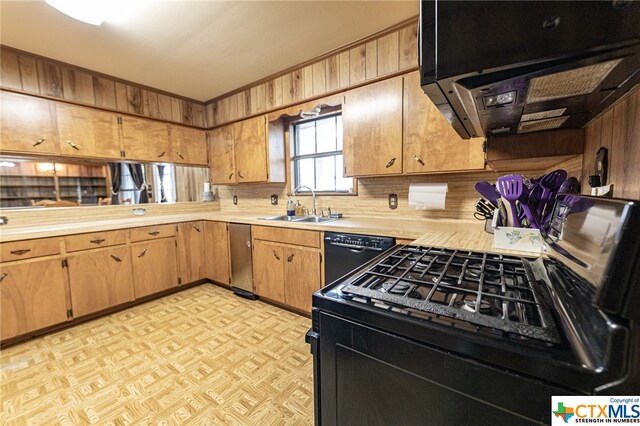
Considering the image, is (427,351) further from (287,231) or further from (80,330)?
(80,330)

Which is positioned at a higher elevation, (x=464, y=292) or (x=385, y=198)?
(x=385, y=198)

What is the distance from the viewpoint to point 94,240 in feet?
7.78

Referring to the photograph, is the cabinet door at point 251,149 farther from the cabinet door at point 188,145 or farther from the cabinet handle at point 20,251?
the cabinet handle at point 20,251

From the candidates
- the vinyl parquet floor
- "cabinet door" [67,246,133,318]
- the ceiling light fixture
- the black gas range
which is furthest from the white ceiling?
the vinyl parquet floor

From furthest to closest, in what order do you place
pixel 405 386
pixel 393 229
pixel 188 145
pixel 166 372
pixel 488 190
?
pixel 188 145
pixel 393 229
pixel 166 372
pixel 488 190
pixel 405 386

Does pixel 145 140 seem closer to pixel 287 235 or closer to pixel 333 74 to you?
pixel 287 235

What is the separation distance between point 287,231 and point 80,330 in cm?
198

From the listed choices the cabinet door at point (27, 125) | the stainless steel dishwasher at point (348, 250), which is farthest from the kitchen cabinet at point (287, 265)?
the cabinet door at point (27, 125)

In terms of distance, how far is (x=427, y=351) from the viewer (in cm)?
56

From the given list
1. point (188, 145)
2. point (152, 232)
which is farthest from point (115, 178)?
point (152, 232)

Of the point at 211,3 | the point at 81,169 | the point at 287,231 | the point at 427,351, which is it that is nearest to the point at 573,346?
the point at 427,351

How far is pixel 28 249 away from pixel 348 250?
2531mm

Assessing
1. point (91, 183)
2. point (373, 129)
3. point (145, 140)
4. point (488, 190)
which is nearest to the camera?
point (488, 190)

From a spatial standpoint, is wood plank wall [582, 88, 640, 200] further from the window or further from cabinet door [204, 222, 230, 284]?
cabinet door [204, 222, 230, 284]
